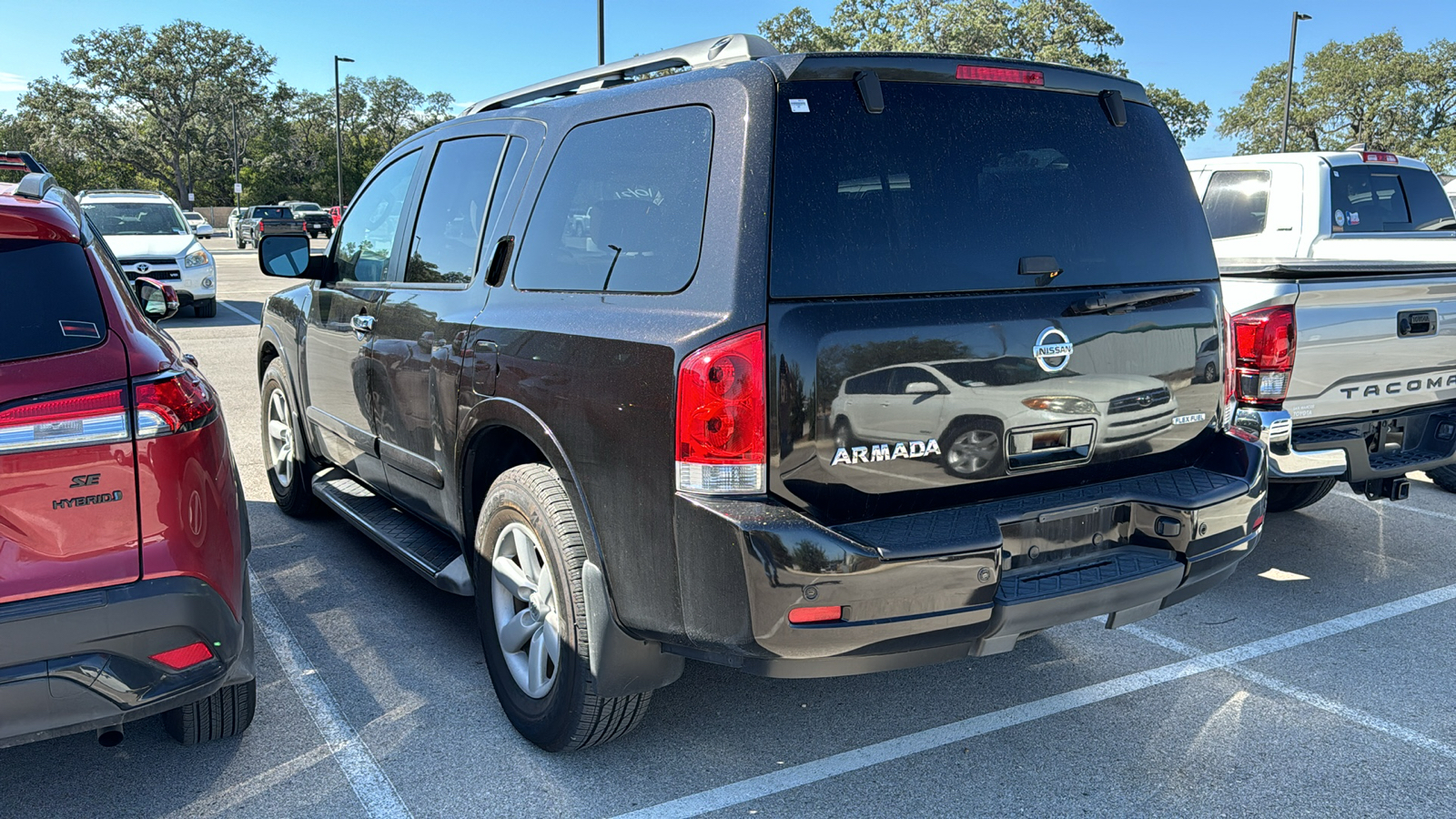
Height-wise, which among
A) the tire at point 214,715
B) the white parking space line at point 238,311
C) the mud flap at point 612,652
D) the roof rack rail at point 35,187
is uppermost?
the roof rack rail at point 35,187

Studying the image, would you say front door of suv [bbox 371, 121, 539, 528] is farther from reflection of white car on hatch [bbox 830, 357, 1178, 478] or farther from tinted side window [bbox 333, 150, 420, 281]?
reflection of white car on hatch [bbox 830, 357, 1178, 478]

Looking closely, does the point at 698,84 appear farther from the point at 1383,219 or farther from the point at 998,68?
the point at 1383,219

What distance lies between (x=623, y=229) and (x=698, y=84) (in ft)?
1.45

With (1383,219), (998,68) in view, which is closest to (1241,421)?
(998,68)

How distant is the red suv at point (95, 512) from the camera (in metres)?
2.46

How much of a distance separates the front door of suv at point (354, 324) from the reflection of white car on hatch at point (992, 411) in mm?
2372

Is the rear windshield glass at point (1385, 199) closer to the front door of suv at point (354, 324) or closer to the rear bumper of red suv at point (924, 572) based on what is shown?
the rear bumper of red suv at point (924, 572)

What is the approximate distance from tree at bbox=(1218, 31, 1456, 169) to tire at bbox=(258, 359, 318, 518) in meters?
50.5

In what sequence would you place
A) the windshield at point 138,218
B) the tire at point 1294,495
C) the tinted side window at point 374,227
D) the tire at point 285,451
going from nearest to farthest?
the tinted side window at point 374,227 → the tire at point 285,451 → the tire at point 1294,495 → the windshield at point 138,218

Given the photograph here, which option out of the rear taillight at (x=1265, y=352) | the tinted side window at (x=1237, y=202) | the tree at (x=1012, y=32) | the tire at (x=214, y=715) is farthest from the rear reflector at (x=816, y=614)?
the tree at (x=1012, y=32)

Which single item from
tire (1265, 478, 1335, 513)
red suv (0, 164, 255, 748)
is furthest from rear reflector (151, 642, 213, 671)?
tire (1265, 478, 1335, 513)

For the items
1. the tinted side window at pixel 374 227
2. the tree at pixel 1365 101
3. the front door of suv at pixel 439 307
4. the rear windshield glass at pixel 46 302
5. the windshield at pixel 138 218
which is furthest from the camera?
the tree at pixel 1365 101

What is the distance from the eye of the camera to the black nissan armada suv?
8.36ft

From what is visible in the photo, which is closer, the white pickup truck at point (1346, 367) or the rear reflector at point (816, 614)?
the rear reflector at point (816, 614)
